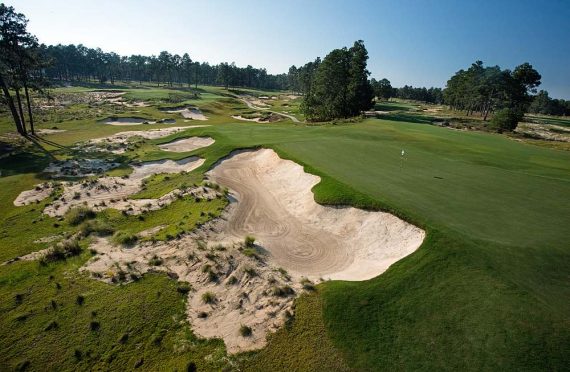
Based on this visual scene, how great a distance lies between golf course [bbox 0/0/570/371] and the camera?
12102 millimetres

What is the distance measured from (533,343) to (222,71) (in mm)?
183455

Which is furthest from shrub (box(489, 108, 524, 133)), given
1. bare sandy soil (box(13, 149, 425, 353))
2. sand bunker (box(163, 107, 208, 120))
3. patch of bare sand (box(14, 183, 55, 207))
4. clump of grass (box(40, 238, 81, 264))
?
→ patch of bare sand (box(14, 183, 55, 207))

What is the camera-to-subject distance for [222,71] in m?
176

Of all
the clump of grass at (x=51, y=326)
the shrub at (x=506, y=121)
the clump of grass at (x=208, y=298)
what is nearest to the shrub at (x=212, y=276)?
the clump of grass at (x=208, y=298)

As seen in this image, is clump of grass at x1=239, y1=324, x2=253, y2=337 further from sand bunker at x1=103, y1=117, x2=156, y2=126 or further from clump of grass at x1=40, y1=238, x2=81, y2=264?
sand bunker at x1=103, y1=117, x2=156, y2=126

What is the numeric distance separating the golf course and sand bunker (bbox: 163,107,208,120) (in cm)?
4559

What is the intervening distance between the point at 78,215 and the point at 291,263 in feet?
56.1

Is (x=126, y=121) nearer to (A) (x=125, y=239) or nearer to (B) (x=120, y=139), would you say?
(B) (x=120, y=139)

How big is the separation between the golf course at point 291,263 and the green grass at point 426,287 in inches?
2.9

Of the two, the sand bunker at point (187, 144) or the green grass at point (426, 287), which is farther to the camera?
the sand bunker at point (187, 144)

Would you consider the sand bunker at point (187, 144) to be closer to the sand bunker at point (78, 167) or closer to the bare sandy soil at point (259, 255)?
the sand bunker at point (78, 167)

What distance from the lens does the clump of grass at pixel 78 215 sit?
23.7 m

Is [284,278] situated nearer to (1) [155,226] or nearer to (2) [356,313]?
(2) [356,313]

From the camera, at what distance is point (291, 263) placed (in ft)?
60.8
